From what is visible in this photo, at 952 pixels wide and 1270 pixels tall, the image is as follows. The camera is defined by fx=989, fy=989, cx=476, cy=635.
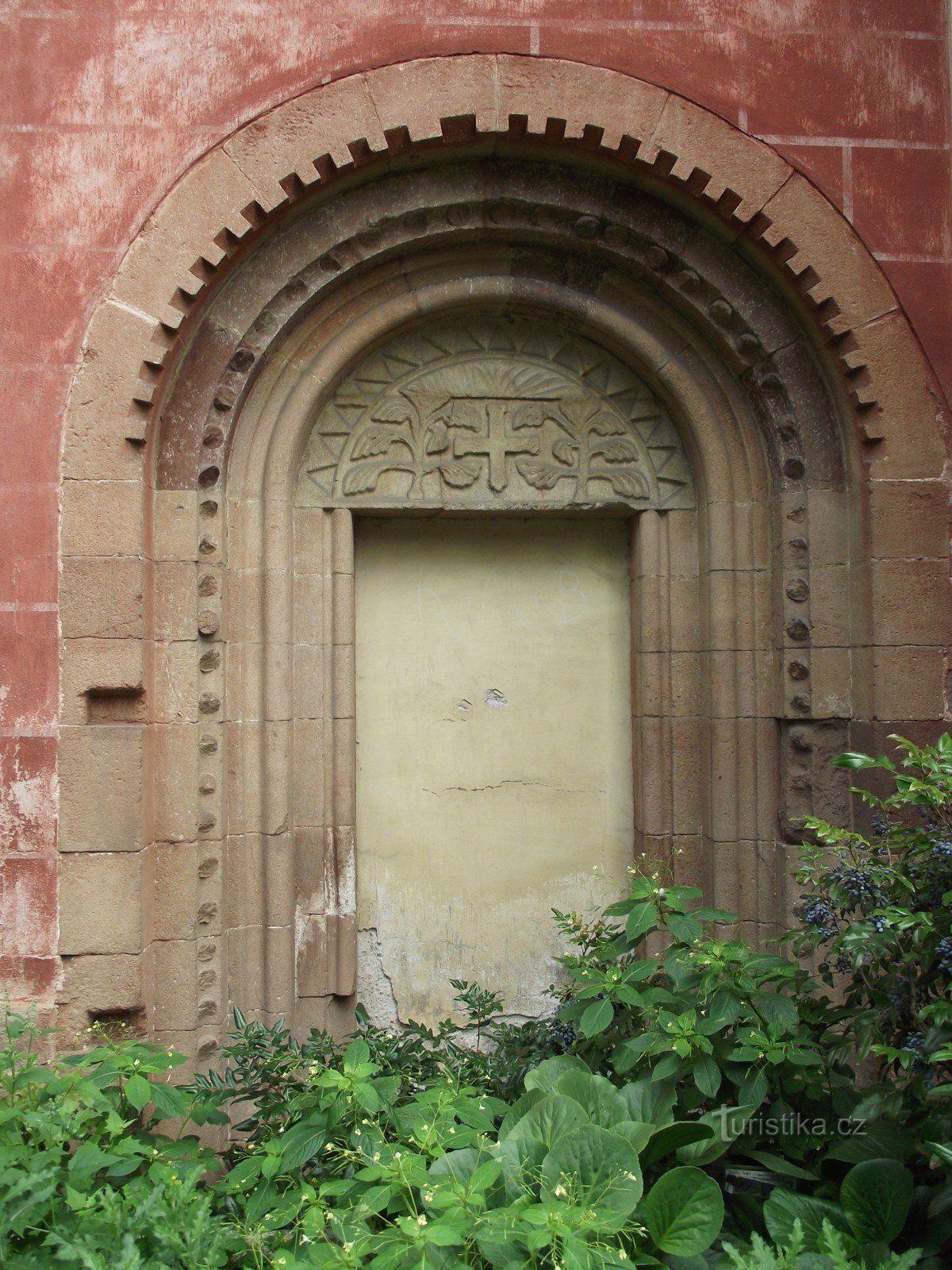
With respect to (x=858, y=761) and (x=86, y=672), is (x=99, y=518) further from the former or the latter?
(x=858, y=761)

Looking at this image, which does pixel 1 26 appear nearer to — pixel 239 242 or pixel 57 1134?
pixel 239 242

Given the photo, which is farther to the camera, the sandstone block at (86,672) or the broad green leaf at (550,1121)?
the sandstone block at (86,672)

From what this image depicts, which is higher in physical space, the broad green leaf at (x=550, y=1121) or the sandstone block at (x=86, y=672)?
the sandstone block at (x=86, y=672)

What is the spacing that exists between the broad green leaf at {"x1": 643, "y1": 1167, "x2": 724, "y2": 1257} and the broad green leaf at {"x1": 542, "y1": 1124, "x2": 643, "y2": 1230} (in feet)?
0.44

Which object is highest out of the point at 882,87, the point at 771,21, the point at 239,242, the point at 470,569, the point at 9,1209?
the point at 771,21

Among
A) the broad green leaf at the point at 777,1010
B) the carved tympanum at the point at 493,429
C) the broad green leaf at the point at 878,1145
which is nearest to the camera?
the broad green leaf at the point at 878,1145

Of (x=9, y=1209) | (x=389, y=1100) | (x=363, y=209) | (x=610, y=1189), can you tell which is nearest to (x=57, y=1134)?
(x=9, y=1209)

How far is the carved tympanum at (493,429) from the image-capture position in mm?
4410

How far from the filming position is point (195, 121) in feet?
12.6

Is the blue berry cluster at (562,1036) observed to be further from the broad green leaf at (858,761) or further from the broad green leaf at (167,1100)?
the broad green leaf at (858,761)

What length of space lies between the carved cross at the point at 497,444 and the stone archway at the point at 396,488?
→ 0.62ft

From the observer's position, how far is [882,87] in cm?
400

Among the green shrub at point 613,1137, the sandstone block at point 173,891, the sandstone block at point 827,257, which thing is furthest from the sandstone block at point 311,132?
the green shrub at point 613,1137

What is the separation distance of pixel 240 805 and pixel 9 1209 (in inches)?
70.8
